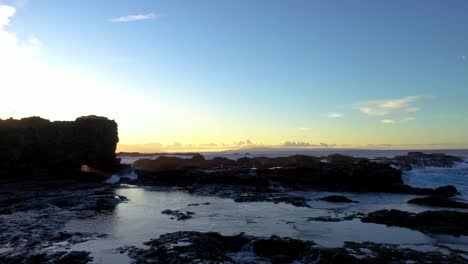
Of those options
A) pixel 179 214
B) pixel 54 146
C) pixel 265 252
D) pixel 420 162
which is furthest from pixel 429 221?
pixel 420 162

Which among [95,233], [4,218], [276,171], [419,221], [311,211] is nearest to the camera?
[95,233]

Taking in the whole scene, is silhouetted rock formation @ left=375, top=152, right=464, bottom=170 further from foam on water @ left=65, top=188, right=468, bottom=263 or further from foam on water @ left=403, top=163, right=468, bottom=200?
foam on water @ left=65, top=188, right=468, bottom=263

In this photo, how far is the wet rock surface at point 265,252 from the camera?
50.1 ft

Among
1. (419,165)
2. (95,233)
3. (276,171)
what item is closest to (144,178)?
(276,171)

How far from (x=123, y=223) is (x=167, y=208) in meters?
5.71

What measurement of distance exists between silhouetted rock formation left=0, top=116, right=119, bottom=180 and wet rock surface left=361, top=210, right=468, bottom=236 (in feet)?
117

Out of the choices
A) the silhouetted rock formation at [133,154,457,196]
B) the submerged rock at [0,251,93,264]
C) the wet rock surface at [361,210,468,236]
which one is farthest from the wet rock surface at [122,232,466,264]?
the silhouetted rock formation at [133,154,457,196]

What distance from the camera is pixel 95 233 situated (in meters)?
20.1

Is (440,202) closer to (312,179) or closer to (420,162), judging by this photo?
(312,179)

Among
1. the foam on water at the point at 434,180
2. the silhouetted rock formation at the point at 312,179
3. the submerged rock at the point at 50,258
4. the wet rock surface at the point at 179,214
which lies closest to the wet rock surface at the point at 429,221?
the wet rock surface at the point at 179,214

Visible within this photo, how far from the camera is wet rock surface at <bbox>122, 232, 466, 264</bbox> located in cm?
1527

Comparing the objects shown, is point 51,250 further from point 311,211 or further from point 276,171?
point 276,171

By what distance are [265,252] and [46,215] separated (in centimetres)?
1478

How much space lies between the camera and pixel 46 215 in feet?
80.6
